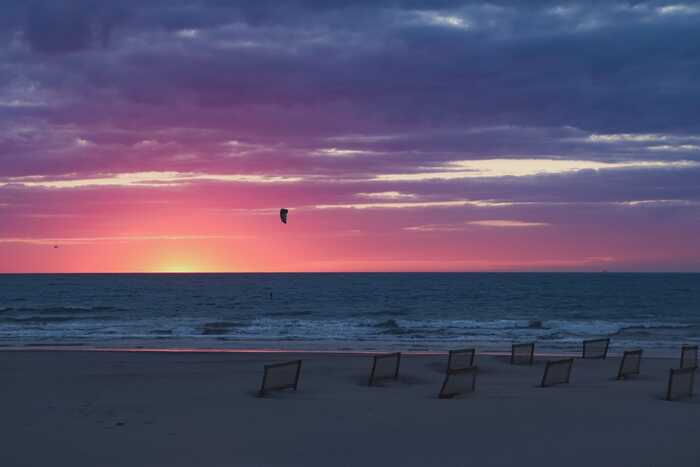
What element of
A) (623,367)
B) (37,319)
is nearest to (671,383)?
(623,367)

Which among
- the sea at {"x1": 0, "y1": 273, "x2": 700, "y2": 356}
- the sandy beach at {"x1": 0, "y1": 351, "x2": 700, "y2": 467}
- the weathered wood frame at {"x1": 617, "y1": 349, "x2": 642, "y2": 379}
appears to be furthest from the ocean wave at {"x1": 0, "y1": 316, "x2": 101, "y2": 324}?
the weathered wood frame at {"x1": 617, "y1": 349, "x2": 642, "y2": 379}

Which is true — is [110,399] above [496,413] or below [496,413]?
below

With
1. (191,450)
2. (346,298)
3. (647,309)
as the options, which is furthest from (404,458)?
(346,298)

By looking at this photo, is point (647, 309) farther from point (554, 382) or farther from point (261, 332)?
point (554, 382)

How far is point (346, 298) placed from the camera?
81688mm

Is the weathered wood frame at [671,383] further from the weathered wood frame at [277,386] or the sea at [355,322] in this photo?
the sea at [355,322]

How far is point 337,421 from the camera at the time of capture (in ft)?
39.9

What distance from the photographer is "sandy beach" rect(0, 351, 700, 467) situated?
993cm

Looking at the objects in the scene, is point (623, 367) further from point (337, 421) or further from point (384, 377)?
point (337, 421)

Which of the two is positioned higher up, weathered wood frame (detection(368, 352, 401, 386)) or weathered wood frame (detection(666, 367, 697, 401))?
weathered wood frame (detection(666, 367, 697, 401))

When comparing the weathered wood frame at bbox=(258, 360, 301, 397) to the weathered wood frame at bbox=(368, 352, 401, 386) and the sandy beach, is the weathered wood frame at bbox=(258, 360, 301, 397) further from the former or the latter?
the weathered wood frame at bbox=(368, 352, 401, 386)

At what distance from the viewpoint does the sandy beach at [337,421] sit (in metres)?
9.93

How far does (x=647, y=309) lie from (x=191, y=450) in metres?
63.2

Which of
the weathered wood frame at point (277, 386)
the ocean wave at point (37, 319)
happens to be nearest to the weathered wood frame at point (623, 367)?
the weathered wood frame at point (277, 386)
